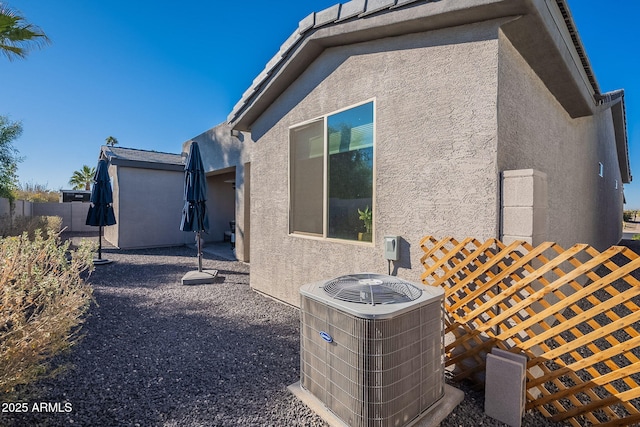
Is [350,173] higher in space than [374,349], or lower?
higher

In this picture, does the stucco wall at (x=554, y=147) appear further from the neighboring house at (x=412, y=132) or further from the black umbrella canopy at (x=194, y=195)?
the black umbrella canopy at (x=194, y=195)

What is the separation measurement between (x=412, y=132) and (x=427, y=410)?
3.09m

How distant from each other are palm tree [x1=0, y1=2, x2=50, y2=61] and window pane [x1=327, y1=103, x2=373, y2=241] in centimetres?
976

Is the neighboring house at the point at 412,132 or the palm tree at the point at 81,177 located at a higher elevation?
the palm tree at the point at 81,177

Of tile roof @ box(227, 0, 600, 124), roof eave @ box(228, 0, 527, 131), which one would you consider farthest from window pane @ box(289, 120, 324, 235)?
tile roof @ box(227, 0, 600, 124)

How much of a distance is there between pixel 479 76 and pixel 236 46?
31.1 feet

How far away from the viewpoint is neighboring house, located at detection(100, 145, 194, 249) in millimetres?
12875

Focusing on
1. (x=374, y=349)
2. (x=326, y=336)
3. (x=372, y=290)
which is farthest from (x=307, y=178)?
(x=374, y=349)

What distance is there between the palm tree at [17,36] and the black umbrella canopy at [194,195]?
19.6ft

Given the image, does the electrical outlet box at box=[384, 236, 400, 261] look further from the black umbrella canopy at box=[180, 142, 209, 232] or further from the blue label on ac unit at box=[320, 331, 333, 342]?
the black umbrella canopy at box=[180, 142, 209, 232]

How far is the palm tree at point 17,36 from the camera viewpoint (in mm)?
7709

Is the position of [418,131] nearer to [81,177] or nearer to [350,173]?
[350,173]

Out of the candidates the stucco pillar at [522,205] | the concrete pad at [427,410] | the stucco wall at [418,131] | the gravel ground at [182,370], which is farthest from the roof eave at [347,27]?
the gravel ground at [182,370]

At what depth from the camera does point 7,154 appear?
1379cm
